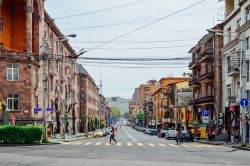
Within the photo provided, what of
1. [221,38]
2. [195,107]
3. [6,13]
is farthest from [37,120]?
[195,107]

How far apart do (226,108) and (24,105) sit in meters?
24.3

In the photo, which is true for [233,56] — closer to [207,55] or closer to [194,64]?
[207,55]

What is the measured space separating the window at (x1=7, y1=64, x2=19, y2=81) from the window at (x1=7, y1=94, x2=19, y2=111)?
1790mm

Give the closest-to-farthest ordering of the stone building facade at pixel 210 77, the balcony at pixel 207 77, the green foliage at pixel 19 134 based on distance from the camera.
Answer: the green foliage at pixel 19 134 < the stone building facade at pixel 210 77 < the balcony at pixel 207 77

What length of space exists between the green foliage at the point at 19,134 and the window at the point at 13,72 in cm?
1341

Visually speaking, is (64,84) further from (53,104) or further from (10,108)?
(10,108)

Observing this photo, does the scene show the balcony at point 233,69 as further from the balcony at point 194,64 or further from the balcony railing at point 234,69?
the balcony at point 194,64

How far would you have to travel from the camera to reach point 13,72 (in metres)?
48.9

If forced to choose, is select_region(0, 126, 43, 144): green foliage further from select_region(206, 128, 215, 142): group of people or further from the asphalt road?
select_region(206, 128, 215, 142): group of people

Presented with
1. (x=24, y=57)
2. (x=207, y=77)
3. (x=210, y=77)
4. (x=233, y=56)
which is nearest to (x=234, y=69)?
(x=233, y=56)

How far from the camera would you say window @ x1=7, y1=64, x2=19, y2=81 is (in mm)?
48750

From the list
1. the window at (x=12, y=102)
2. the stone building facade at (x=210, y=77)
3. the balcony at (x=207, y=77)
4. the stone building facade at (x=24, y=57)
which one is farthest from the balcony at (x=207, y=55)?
the window at (x=12, y=102)

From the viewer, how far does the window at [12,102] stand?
48.7 m

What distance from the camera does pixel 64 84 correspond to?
78.9m
